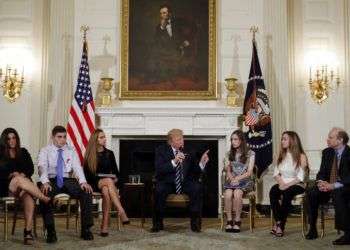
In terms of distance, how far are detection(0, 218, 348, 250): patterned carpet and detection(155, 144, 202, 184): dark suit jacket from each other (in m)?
0.60

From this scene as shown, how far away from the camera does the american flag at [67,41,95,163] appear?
24.7 feet

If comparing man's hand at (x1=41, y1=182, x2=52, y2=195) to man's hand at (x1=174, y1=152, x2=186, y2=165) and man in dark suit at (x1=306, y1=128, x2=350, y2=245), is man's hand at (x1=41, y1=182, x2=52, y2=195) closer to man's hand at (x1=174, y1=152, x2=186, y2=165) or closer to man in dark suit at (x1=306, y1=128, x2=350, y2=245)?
man's hand at (x1=174, y1=152, x2=186, y2=165)

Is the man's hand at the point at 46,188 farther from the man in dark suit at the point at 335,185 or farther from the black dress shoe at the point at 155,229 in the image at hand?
→ the man in dark suit at the point at 335,185

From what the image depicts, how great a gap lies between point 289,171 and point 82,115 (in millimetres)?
3213

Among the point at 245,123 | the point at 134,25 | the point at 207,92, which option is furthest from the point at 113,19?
the point at 245,123

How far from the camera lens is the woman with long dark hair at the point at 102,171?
5.77m

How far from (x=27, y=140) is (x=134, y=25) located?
2500 mm

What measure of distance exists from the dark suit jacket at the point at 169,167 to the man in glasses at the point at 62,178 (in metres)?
0.99

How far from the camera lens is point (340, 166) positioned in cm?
546

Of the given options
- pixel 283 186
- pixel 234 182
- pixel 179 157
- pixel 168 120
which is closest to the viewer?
pixel 283 186

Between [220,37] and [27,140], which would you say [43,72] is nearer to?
[27,140]

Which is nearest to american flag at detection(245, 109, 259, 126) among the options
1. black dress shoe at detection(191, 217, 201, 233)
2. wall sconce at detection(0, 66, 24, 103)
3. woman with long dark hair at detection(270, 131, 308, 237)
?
woman with long dark hair at detection(270, 131, 308, 237)

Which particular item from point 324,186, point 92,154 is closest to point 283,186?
point 324,186

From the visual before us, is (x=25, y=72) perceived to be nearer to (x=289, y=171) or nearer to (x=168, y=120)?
(x=168, y=120)
